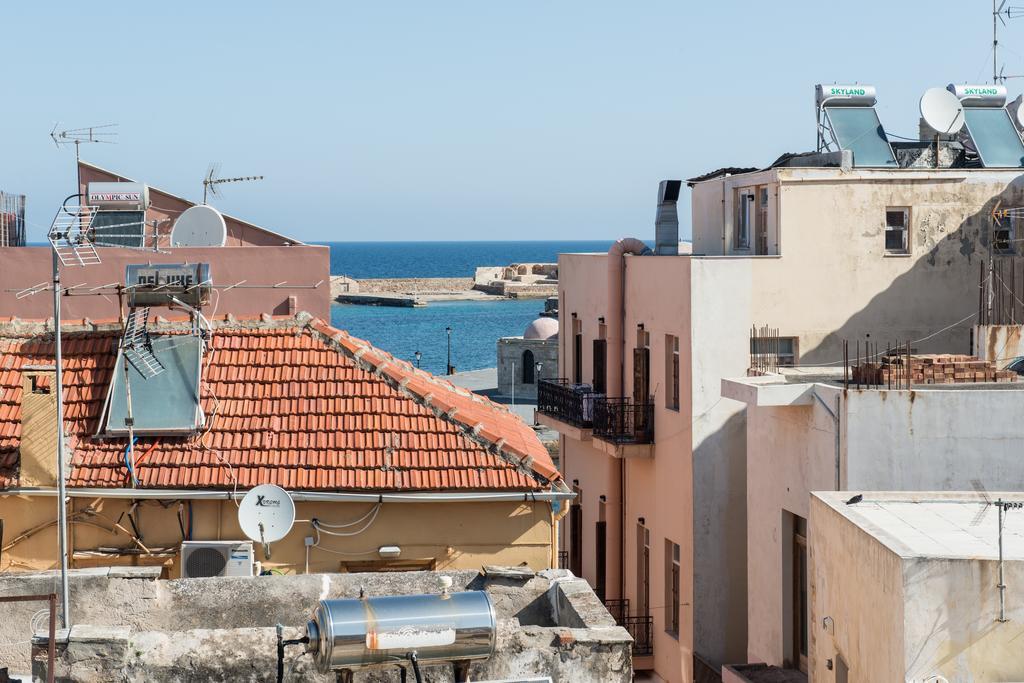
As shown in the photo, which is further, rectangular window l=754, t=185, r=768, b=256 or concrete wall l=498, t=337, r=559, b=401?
concrete wall l=498, t=337, r=559, b=401

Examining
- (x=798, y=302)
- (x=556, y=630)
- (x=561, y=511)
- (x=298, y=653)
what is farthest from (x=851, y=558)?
(x=798, y=302)

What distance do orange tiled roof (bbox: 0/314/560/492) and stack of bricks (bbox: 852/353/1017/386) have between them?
4303 millimetres

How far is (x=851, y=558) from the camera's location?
44.0ft

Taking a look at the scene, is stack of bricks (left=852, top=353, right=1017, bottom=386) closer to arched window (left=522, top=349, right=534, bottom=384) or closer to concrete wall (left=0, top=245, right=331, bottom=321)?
concrete wall (left=0, top=245, right=331, bottom=321)

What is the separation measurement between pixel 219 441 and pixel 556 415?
48.3 feet

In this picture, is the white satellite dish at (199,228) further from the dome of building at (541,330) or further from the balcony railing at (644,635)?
the dome of building at (541,330)

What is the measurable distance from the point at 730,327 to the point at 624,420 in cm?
376

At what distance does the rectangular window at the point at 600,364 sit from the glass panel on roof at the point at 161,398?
13.0 metres

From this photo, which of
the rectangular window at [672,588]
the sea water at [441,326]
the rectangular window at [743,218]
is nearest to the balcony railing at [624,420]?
the rectangular window at [672,588]

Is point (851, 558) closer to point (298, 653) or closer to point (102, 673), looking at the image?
point (298, 653)

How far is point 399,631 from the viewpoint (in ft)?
26.5

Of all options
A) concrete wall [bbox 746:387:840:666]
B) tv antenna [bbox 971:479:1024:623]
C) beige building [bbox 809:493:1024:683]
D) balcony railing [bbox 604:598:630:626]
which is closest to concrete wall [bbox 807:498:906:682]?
beige building [bbox 809:493:1024:683]

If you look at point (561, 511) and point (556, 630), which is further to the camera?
point (561, 511)

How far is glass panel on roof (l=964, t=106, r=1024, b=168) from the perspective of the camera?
86.9ft
